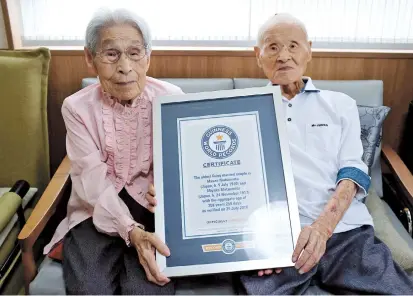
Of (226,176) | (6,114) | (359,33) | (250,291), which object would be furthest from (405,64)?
(6,114)

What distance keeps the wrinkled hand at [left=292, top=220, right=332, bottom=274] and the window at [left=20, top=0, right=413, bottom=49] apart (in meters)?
1.29

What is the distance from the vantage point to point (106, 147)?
1501 mm

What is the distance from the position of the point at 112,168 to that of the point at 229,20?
1.17 meters

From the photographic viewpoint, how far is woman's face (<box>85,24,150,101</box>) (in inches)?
56.2

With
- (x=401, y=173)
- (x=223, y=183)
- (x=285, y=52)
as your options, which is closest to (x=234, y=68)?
(x=285, y=52)

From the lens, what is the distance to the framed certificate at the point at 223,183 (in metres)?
1.26

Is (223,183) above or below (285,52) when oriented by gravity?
below

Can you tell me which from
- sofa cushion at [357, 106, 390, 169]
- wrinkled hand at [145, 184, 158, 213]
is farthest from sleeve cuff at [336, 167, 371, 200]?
wrinkled hand at [145, 184, 158, 213]

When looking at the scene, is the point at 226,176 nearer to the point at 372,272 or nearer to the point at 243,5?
the point at 372,272

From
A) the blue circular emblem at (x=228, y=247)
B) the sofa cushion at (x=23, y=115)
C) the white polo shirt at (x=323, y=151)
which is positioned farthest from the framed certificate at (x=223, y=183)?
the sofa cushion at (x=23, y=115)

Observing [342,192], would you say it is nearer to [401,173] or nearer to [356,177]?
[356,177]

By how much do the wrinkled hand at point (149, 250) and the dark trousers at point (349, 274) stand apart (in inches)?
10.1

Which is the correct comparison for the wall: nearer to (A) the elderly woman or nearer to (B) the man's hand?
(A) the elderly woman

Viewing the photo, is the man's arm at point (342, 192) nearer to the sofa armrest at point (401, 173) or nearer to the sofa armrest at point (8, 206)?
the sofa armrest at point (401, 173)
